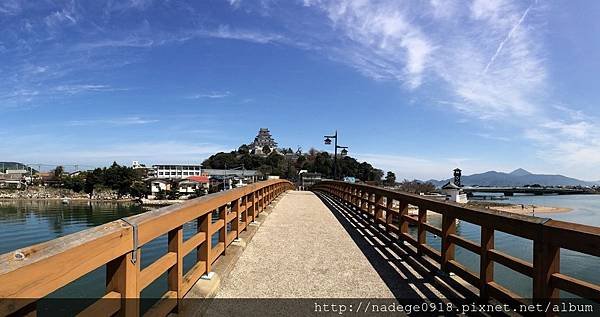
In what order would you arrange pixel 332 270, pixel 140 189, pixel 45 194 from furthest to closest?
pixel 45 194, pixel 140 189, pixel 332 270

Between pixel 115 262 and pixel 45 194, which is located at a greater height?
pixel 115 262

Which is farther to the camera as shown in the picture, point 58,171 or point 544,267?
point 58,171

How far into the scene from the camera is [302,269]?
20.7ft

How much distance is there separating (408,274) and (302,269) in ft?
4.93

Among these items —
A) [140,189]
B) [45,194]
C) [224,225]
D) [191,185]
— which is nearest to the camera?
[224,225]

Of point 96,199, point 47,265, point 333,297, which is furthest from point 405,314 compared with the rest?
point 96,199

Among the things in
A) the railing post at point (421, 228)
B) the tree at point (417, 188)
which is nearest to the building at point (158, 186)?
the tree at point (417, 188)

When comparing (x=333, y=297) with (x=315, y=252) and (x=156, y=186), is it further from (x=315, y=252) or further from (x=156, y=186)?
(x=156, y=186)

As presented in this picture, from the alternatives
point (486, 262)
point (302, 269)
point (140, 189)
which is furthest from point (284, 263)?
point (140, 189)

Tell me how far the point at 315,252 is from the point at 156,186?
127 m

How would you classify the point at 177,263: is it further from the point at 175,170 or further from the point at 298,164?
the point at 175,170

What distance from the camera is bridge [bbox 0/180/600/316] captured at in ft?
7.52

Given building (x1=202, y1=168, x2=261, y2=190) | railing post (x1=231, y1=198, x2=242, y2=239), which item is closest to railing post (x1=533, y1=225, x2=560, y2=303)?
railing post (x1=231, y1=198, x2=242, y2=239)

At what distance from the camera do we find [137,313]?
304 cm
